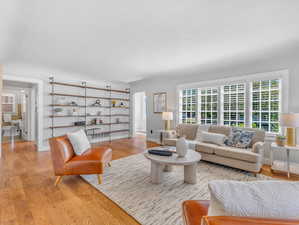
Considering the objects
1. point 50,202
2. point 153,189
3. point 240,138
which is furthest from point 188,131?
point 50,202

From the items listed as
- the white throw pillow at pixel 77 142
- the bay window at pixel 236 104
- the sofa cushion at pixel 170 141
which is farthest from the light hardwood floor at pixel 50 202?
the sofa cushion at pixel 170 141

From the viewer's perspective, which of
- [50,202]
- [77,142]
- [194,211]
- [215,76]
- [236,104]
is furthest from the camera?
[215,76]

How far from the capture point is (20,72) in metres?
4.08

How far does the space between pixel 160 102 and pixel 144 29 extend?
11.5 feet

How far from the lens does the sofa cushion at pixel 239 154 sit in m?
2.66

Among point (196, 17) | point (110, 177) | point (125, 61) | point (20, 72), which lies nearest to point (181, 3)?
point (196, 17)

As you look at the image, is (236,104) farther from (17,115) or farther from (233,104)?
(17,115)

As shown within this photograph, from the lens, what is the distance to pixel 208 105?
4.47m

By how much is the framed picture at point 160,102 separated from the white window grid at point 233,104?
195 centimetres

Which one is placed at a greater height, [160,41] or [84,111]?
[160,41]

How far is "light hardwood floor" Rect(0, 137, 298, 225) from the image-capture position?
5.36 feet

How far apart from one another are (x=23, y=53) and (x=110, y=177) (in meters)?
3.07

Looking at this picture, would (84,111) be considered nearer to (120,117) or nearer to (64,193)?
(120,117)

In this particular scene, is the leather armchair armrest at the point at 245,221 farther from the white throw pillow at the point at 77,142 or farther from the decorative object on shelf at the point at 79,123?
the decorative object on shelf at the point at 79,123
